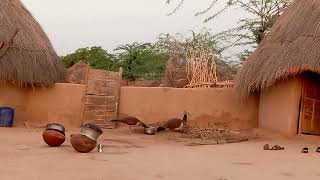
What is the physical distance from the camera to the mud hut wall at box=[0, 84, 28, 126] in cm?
1115

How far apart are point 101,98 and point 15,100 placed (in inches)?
75.9

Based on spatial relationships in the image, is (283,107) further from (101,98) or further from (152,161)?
(152,161)

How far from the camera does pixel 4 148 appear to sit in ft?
22.6

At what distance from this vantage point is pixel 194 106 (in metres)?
11.0

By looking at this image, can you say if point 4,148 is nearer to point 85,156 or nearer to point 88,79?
point 85,156

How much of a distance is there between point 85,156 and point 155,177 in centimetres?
156

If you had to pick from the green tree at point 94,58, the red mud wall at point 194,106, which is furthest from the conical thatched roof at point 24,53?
the green tree at point 94,58

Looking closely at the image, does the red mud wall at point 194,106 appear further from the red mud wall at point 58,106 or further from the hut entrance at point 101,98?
the red mud wall at point 58,106

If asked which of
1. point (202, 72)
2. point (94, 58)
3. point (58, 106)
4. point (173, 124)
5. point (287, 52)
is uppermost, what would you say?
point (94, 58)

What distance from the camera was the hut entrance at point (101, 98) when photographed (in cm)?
1124

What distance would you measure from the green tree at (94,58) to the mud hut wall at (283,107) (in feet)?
29.1

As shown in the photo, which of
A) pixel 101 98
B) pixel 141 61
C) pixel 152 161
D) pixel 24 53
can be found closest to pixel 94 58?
pixel 141 61

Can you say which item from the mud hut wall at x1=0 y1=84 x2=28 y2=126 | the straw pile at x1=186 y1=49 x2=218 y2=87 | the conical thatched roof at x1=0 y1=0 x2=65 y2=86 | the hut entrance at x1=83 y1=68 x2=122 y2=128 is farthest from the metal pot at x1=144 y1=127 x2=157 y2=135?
the mud hut wall at x1=0 y1=84 x2=28 y2=126

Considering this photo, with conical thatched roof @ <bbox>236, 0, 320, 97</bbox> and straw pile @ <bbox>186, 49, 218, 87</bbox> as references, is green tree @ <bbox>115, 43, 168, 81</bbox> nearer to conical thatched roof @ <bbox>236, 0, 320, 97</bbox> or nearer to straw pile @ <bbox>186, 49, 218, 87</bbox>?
straw pile @ <bbox>186, 49, 218, 87</bbox>
